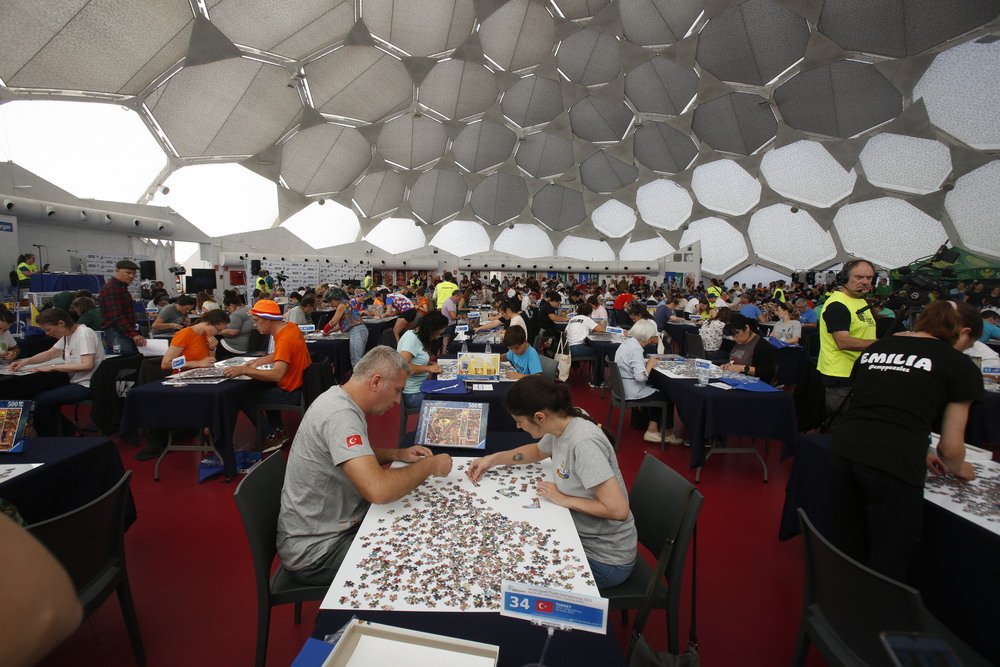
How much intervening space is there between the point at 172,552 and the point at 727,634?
3889 millimetres

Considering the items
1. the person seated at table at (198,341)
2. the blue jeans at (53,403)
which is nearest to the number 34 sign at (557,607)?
the person seated at table at (198,341)

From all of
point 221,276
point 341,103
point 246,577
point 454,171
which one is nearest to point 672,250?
point 454,171

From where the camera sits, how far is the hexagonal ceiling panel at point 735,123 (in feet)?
66.4

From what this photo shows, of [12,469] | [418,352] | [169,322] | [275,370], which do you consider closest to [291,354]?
[275,370]

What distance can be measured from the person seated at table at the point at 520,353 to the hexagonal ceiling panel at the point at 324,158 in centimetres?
2132

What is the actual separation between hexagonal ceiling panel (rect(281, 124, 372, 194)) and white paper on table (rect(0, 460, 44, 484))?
2258 centimetres

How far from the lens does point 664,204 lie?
93.2 ft

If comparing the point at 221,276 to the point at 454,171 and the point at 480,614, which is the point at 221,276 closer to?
the point at 454,171

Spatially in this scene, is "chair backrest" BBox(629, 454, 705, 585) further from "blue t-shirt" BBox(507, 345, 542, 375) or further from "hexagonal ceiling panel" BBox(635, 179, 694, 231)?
"hexagonal ceiling panel" BBox(635, 179, 694, 231)

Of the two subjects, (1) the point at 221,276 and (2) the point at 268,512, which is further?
(1) the point at 221,276

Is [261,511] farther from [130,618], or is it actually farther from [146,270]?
[146,270]

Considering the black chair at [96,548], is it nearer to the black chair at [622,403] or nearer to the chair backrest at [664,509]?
the chair backrest at [664,509]

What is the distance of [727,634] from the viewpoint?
2.60 metres

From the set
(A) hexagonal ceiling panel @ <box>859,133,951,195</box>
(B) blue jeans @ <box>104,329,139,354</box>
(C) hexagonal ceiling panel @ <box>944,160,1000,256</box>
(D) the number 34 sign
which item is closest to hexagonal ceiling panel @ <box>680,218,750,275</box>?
(A) hexagonal ceiling panel @ <box>859,133,951,195</box>
